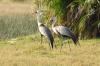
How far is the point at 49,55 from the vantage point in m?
13.5

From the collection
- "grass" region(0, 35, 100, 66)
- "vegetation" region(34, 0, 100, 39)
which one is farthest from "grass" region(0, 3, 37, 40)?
"grass" region(0, 35, 100, 66)

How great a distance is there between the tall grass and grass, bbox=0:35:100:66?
3.33 metres

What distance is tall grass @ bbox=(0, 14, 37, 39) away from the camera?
66.0ft

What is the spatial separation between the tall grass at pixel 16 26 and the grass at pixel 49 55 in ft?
10.9

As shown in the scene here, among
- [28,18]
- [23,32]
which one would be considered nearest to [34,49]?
[23,32]

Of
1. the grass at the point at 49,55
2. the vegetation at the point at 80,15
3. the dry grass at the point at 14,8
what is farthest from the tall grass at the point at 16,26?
the grass at the point at 49,55

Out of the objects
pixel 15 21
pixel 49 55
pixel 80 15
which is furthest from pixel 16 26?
pixel 49 55

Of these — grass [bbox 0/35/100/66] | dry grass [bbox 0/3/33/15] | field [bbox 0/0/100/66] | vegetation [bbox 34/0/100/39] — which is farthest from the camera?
dry grass [bbox 0/3/33/15]

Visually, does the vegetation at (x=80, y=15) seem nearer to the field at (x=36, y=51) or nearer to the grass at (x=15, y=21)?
the field at (x=36, y=51)

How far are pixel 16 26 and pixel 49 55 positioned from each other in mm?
8193

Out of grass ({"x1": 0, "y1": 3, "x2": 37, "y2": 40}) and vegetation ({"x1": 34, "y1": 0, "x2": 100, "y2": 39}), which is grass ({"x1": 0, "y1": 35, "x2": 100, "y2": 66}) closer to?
vegetation ({"x1": 34, "y1": 0, "x2": 100, "y2": 39})

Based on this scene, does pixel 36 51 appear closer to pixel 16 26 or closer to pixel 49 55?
pixel 49 55

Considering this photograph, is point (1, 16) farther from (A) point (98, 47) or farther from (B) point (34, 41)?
(A) point (98, 47)

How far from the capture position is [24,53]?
1384 cm
